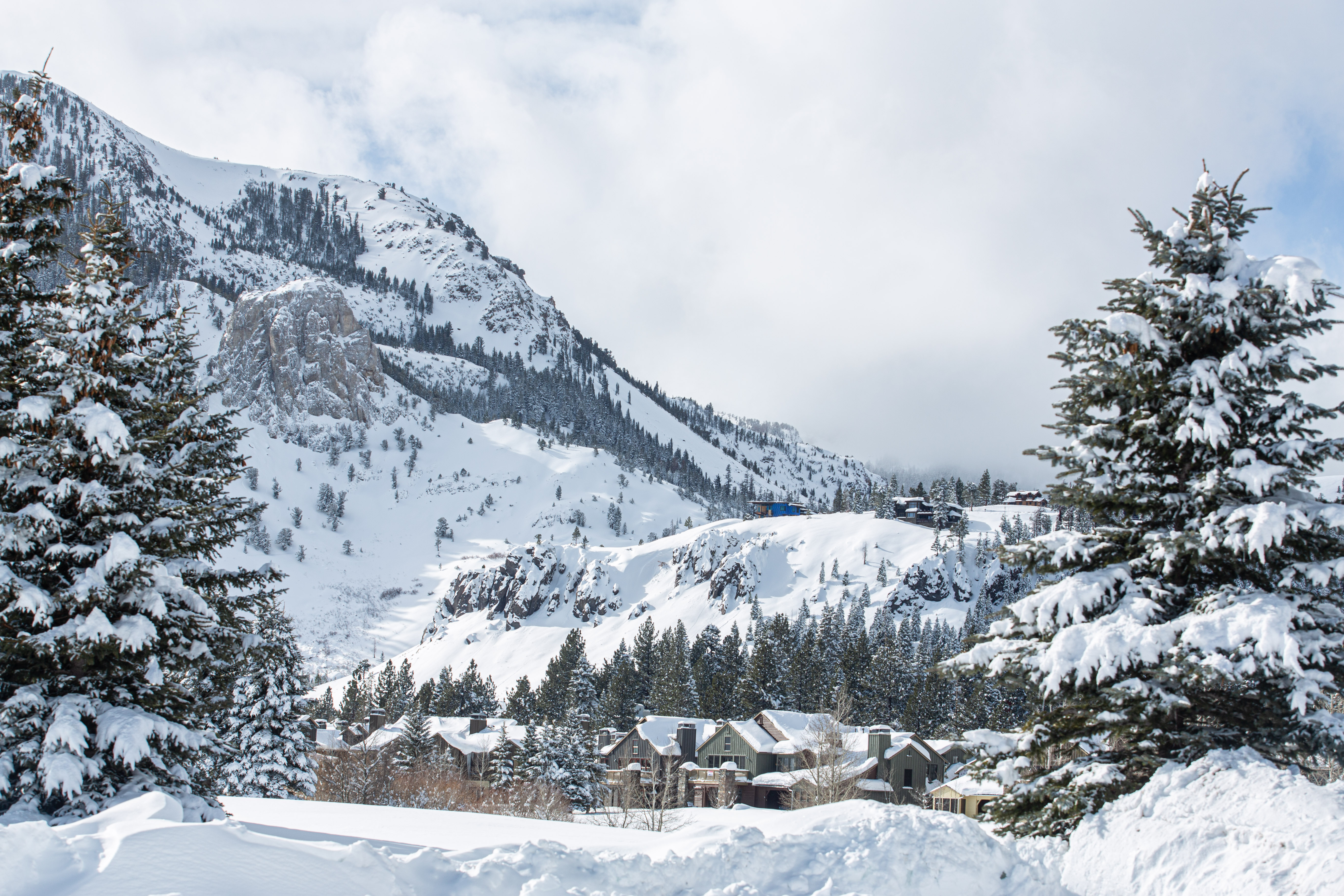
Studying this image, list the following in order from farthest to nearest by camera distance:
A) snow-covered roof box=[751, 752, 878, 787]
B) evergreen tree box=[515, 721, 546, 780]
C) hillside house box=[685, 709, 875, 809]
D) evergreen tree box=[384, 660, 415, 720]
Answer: evergreen tree box=[384, 660, 415, 720]
hillside house box=[685, 709, 875, 809]
snow-covered roof box=[751, 752, 878, 787]
evergreen tree box=[515, 721, 546, 780]

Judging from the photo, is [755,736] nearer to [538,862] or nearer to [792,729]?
[792,729]

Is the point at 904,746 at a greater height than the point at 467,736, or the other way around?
the point at 904,746

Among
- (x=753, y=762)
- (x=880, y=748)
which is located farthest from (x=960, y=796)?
(x=753, y=762)

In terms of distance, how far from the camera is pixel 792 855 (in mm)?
8383

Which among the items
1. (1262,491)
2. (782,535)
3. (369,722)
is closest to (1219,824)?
(1262,491)

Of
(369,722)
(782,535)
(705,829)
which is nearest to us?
(705,829)

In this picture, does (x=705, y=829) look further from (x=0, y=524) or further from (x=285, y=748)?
(x=285, y=748)

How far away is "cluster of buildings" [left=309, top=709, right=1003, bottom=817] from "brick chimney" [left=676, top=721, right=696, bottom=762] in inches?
4.0

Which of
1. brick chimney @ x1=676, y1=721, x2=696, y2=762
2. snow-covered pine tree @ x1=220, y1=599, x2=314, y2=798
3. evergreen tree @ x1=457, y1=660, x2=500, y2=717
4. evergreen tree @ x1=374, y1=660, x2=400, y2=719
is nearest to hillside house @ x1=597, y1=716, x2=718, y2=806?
brick chimney @ x1=676, y1=721, x2=696, y2=762

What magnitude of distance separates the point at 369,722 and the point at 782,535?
81.6m

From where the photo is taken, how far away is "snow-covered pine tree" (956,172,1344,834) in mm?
9156

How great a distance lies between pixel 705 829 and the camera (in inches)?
357

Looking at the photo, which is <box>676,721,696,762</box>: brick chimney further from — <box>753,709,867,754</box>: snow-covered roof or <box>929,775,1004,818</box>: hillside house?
<box>929,775,1004,818</box>: hillside house

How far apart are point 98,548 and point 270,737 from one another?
22.4 meters
